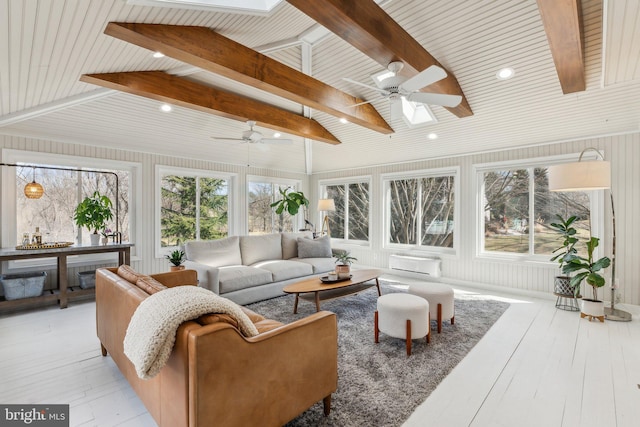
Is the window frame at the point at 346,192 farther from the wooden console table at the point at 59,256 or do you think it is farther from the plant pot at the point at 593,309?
the wooden console table at the point at 59,256

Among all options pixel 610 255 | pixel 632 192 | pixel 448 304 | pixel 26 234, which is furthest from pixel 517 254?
pixel 26 234

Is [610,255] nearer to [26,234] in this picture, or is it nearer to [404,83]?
[404,83]

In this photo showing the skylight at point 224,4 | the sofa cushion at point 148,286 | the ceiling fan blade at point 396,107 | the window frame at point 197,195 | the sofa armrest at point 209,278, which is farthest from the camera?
the window frame at point 197,195

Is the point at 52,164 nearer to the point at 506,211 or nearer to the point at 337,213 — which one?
the point at 337,213

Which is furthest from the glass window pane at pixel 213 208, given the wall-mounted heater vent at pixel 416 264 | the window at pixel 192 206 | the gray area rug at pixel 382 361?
the wall-mounted heater vent at pixel 416 264

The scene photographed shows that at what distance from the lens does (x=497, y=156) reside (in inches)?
202

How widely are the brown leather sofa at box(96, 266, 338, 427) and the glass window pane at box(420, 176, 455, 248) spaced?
4569mm

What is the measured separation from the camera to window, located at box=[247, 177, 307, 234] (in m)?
7.07

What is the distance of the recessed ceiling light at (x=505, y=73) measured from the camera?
11.9ft

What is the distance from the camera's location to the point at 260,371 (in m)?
1.53

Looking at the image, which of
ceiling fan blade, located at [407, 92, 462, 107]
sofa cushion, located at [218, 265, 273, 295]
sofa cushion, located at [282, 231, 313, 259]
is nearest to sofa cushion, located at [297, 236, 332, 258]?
sofa cushion, located at [282, 231, 313, 259]

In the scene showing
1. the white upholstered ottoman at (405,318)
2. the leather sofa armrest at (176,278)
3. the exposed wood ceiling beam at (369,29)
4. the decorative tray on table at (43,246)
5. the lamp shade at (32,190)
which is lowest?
the white upholstered ottoman at (405,318)

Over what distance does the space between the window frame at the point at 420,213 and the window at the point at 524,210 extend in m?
0.41

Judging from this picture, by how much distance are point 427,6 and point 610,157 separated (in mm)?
3402
